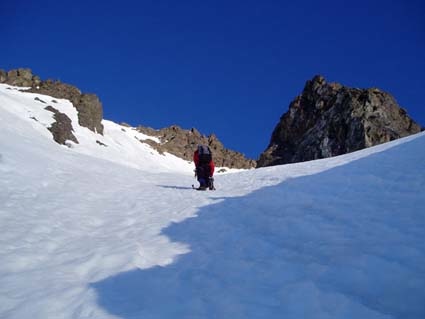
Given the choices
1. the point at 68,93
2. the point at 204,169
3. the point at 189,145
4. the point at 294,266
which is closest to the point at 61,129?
the point at 68,93

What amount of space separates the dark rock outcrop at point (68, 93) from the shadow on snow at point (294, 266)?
185 ft

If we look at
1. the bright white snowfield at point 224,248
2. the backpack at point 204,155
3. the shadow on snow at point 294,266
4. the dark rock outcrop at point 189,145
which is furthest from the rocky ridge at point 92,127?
the shadow on snow at point 294,266

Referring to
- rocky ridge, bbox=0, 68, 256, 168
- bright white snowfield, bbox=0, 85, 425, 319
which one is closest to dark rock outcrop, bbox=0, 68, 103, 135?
rocky ridge, bbox=0, 68, 256, 168

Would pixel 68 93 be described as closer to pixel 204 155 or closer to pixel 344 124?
pixel 344 124

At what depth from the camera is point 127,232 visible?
9656 millimetres

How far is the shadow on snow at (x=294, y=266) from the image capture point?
216 inches

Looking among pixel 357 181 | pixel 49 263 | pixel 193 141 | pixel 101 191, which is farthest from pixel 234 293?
pixel 193 141

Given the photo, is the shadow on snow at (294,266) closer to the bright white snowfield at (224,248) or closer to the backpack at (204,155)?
the bright white snowfield at (224,248)

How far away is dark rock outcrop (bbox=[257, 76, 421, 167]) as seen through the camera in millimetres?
59125

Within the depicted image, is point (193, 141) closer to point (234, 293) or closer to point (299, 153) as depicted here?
point (299, 153)

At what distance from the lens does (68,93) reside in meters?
73.0

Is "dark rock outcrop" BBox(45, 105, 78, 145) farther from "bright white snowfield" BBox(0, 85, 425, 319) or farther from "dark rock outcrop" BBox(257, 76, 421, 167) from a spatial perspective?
"dark rock outcrop" BBox(257, 76, 421, 167)

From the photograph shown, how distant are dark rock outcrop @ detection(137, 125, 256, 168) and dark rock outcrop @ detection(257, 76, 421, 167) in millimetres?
29026

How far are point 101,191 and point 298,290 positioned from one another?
11.0 metres
